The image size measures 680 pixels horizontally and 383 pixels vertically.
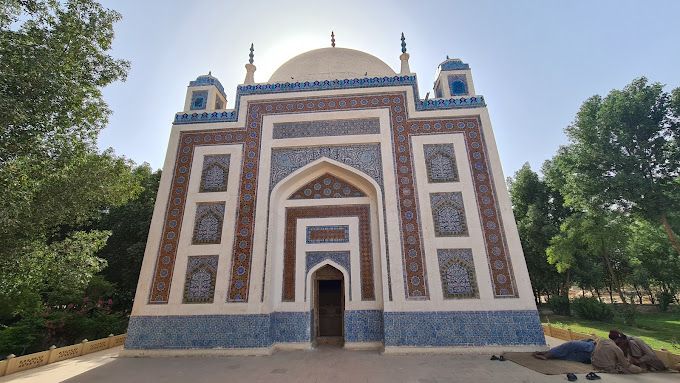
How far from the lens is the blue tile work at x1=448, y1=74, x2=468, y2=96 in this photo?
7725 millimetres

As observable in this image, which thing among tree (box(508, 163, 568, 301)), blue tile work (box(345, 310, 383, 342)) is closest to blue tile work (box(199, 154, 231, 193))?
blue tile work (box(345, 310, 383, 342))

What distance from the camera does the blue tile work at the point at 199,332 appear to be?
19.0 feet

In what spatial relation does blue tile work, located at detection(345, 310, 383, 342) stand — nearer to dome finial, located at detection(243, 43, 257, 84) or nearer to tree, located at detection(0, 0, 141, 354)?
tree, located at detection(0, 0, 141, 354)

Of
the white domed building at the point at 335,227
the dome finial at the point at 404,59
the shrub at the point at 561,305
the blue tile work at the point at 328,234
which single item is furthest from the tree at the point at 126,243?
the shrub at the point at 561,305

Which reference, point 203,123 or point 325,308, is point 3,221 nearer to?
point 203,123

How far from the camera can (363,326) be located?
6113mm

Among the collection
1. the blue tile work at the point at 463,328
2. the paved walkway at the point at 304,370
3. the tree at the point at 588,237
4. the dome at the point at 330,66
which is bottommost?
the paved walkway at the point at 304,370

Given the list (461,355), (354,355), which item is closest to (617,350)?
(461,355)

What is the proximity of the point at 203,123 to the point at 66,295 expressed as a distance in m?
5.68

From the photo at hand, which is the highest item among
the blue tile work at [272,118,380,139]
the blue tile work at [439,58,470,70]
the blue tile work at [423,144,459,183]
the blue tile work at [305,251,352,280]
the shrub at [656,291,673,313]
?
the blue tile work at [439,58,470,70]

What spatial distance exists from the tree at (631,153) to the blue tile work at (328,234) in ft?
30.2

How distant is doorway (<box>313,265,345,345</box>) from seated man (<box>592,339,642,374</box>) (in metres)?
4.01

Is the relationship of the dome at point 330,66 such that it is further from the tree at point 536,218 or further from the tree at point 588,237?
the tree at point 536,218

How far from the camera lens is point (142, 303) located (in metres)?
6.13
